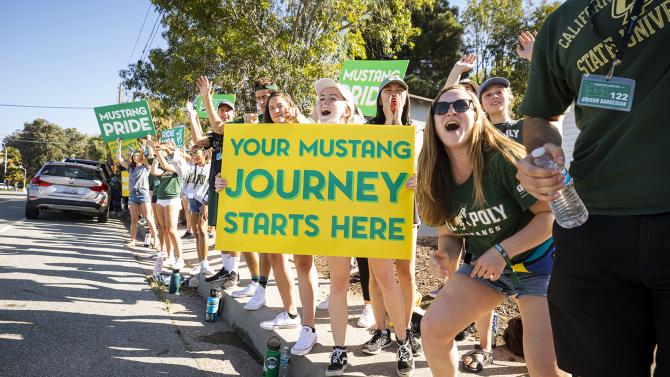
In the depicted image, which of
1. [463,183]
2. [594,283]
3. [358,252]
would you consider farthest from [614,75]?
[358,252]

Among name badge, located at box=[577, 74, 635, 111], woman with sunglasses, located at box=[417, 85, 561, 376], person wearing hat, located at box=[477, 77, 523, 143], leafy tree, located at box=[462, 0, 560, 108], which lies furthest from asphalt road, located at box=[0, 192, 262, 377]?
leafy tree, located at box=[462, 0, 560, 108]

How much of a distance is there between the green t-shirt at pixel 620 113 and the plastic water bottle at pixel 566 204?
3 centimetres

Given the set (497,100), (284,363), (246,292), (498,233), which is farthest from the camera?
(246,292)

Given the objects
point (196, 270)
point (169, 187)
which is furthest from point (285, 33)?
point (196, 270)

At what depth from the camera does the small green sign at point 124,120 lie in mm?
9719

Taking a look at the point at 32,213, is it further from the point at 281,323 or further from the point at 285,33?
the point at 281,323

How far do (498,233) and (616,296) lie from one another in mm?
896

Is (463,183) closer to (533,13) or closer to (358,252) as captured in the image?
(358,252)

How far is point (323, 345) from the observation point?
3.38 m

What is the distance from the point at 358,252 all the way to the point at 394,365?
0.83 meters

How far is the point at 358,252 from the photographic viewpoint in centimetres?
297

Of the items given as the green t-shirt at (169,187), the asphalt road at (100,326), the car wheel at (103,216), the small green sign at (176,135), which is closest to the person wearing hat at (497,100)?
the asphalt road at (100,326)

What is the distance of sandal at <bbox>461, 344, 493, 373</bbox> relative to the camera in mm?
2998

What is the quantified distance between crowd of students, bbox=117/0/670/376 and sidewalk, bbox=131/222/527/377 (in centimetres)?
8
